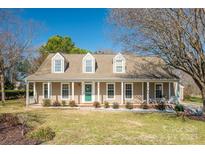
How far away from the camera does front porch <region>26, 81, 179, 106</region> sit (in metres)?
24.8

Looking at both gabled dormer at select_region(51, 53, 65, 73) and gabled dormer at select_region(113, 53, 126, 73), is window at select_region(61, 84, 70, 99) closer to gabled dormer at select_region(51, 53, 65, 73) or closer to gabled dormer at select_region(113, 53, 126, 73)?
gabled dormer at select_region(51, 53, 65, 73)

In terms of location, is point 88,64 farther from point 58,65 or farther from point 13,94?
point 13,94

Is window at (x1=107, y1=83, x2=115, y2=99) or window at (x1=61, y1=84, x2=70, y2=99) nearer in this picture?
window at (x1=61, y1=84, x2=70, y2=99)

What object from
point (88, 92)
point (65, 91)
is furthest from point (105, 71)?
point (65, 91)

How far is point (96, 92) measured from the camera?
81.5ft

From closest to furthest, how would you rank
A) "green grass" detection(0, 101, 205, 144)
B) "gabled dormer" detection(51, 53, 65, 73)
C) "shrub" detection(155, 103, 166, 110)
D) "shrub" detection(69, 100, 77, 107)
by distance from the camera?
"green grass" detection(0, 101, 205, 144) < "shrub" detection(155, 103, 166, 110) < "shrub" detection(69, 100, 77, 107) < "gabled dormer" detection(51, 53, 65, 73)

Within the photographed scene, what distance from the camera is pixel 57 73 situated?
25.1 metres

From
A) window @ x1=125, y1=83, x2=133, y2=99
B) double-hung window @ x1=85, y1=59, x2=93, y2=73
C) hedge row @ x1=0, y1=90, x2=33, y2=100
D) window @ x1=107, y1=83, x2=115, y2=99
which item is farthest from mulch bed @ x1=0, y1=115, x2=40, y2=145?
hedge row @ x1=0, y1=90, x2=33, y2=100

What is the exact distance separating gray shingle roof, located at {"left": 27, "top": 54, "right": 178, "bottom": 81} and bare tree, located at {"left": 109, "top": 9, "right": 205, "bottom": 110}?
6.92 meters

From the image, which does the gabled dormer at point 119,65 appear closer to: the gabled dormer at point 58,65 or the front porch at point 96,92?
the front porch at point 96,92

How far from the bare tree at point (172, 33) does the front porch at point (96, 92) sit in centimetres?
901

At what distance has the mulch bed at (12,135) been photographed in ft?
30.1

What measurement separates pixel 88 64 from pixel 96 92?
3107mm
